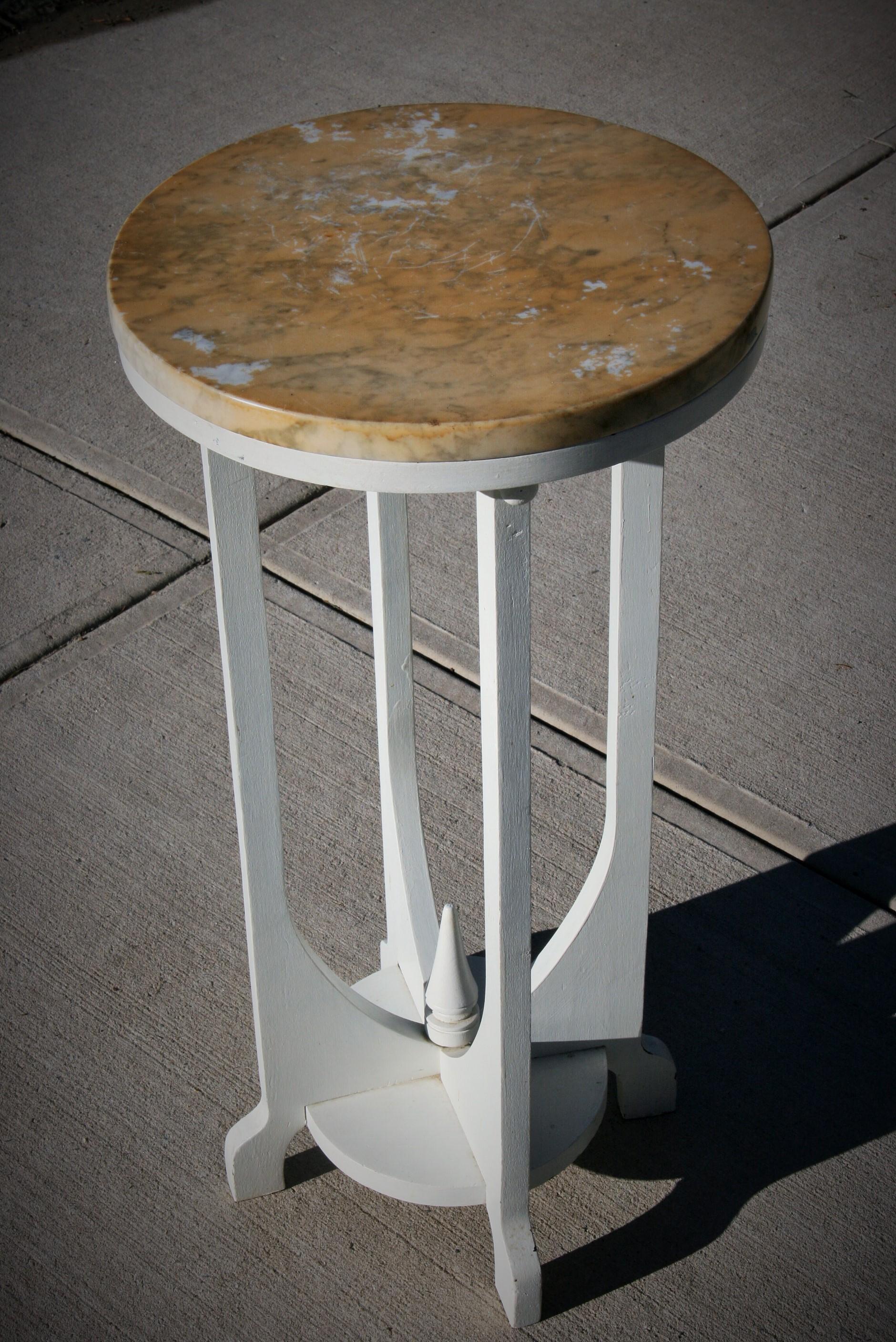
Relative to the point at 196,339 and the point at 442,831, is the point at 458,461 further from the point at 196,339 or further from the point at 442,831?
the point at 442,831

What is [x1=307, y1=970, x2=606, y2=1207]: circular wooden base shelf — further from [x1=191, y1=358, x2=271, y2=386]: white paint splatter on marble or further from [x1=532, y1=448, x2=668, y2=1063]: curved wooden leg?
[x1=191, y1=358, x2=271, y2=386]: white paint splatter on marble

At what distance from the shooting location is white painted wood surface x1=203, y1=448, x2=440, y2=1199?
4.87 feet

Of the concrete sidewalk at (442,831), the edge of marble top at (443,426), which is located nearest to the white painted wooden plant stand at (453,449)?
the edge of marble top at (443,426)

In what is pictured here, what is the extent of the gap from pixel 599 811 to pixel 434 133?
4.05 ft

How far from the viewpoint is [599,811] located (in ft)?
8.02

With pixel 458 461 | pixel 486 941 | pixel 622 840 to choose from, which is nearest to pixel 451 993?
pixel 486 941

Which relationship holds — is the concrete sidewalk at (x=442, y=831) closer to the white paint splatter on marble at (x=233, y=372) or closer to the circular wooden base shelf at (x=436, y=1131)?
the circular wooden base shelf at (x=436, y=1131)

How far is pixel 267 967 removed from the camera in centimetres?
171

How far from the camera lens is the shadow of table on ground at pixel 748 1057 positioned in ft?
6.13

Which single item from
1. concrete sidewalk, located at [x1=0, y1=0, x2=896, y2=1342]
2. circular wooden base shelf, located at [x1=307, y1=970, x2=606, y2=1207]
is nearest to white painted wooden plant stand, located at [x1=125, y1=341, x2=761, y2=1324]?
circular wooden base shelf, located at [x1=307, y1=970, x2=606, y2=1207]

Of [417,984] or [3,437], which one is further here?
[3,437]

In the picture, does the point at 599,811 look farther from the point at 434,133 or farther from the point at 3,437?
the point at 3,437

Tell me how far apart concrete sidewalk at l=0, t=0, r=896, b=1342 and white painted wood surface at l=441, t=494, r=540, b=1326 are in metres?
0.14

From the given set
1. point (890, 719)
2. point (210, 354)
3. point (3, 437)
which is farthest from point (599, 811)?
point (3, 437)
